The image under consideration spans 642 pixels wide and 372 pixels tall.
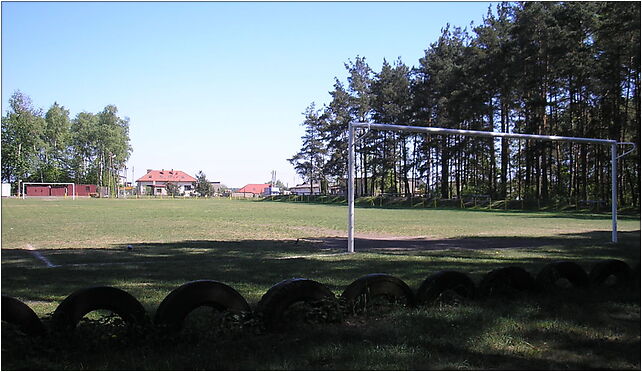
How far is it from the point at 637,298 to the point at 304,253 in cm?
725

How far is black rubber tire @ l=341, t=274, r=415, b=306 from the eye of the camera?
17.6ft

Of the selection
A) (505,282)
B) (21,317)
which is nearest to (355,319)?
(505,282)

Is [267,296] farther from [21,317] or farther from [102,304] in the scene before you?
[21,317]

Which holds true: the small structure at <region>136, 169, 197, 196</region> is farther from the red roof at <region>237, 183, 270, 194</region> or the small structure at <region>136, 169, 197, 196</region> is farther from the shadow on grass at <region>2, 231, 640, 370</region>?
the shadow on grass at <region>2, 231, 640, 370</region>

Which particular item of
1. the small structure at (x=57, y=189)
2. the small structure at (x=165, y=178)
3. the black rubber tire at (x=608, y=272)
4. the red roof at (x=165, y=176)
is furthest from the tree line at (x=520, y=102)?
the red roof at (x=165, y=176)

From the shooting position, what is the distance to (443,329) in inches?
188

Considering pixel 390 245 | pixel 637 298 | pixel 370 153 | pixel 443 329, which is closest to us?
pixel 443 329

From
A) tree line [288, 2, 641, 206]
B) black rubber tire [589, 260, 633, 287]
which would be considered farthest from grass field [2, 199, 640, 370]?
tree line [288, 2, 641, 206]

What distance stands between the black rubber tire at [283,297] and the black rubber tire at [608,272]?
4.14 meters

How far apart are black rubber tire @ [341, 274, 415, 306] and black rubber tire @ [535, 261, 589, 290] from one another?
203 cm

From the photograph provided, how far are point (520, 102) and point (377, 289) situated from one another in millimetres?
45699

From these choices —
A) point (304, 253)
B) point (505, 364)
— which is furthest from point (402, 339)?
point (304, 253)

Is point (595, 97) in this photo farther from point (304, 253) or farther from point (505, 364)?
point (505, 364)

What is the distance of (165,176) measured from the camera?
6496 inches
